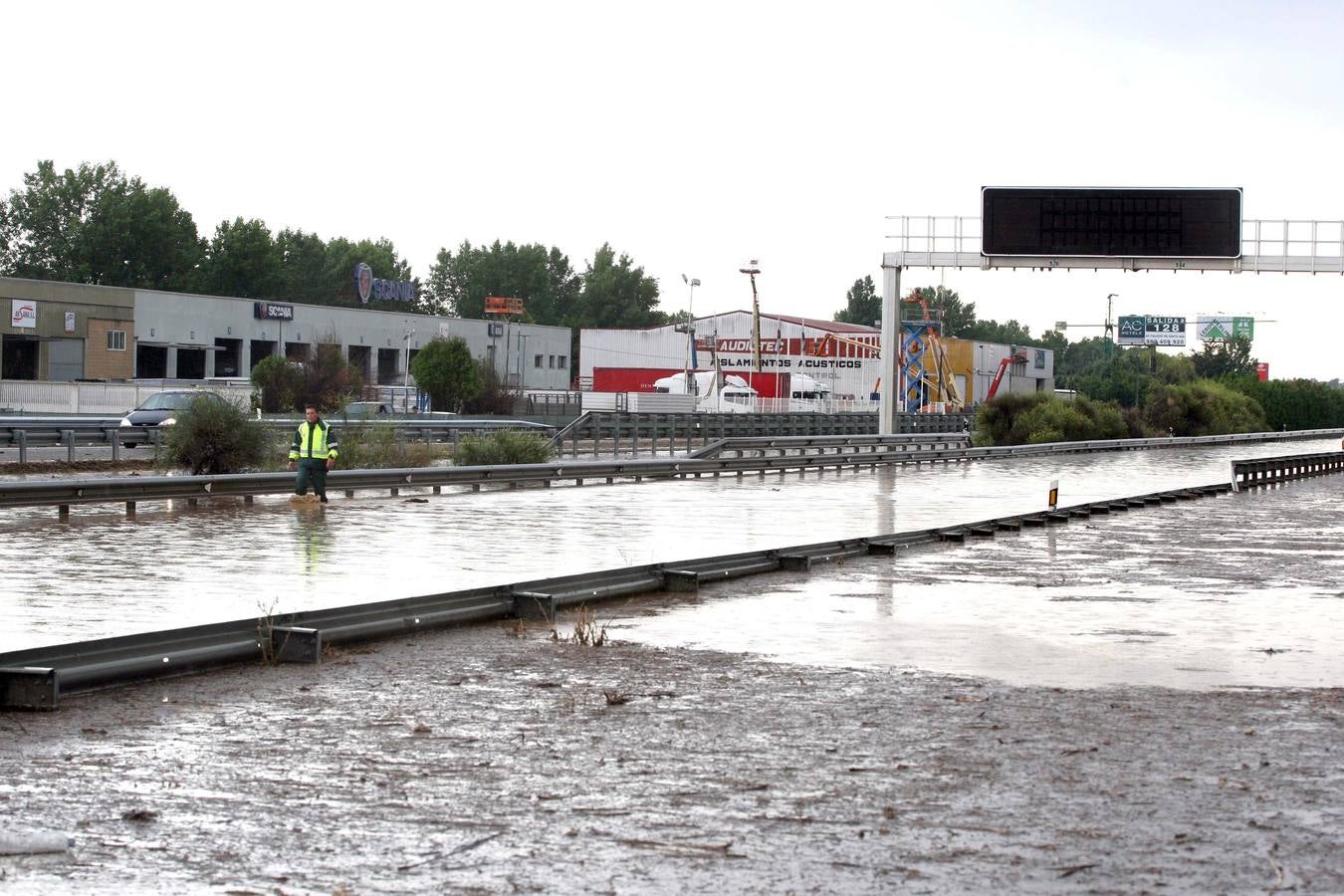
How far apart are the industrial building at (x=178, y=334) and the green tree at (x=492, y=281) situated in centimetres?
7474

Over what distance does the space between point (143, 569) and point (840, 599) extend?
690 centimetres

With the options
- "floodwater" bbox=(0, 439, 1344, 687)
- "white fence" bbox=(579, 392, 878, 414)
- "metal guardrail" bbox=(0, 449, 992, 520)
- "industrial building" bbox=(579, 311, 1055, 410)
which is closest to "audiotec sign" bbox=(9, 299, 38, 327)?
"white fence" bbox=(579, 392, 878, 414)

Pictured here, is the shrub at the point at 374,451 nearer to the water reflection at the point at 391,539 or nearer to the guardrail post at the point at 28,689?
the water reflection at the point at 391,539

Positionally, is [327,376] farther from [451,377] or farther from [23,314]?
[23,314]

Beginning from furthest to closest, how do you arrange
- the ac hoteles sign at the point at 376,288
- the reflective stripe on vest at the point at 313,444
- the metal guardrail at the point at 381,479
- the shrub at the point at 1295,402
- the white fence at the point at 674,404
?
the ac hoteles sign at the point at 376,288 → the shrub at the point at 1295,402 → the white fence at the point at 674,404 → the reflective stripe on vest at the point at 313,444 → the metal guardrail at the point at 381,479

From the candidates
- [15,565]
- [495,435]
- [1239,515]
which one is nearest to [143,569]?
[15,565]

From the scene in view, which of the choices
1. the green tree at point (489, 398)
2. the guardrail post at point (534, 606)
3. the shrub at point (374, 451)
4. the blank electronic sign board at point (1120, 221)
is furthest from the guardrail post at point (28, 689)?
the green tree at point (489, 398)

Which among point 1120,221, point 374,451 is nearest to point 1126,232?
point 1120,221

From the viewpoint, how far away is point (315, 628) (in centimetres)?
1174

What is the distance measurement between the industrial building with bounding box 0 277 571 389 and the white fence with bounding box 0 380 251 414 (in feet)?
41.2

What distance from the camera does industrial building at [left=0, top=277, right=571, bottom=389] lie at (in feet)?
274

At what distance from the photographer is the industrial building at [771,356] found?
115938mm

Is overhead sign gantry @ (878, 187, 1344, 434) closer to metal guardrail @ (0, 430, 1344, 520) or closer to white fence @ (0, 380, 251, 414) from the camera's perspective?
metal guardrail @ (0, 430, 1344, 520)

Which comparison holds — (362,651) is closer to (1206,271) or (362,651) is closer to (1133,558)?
(1133,558)
